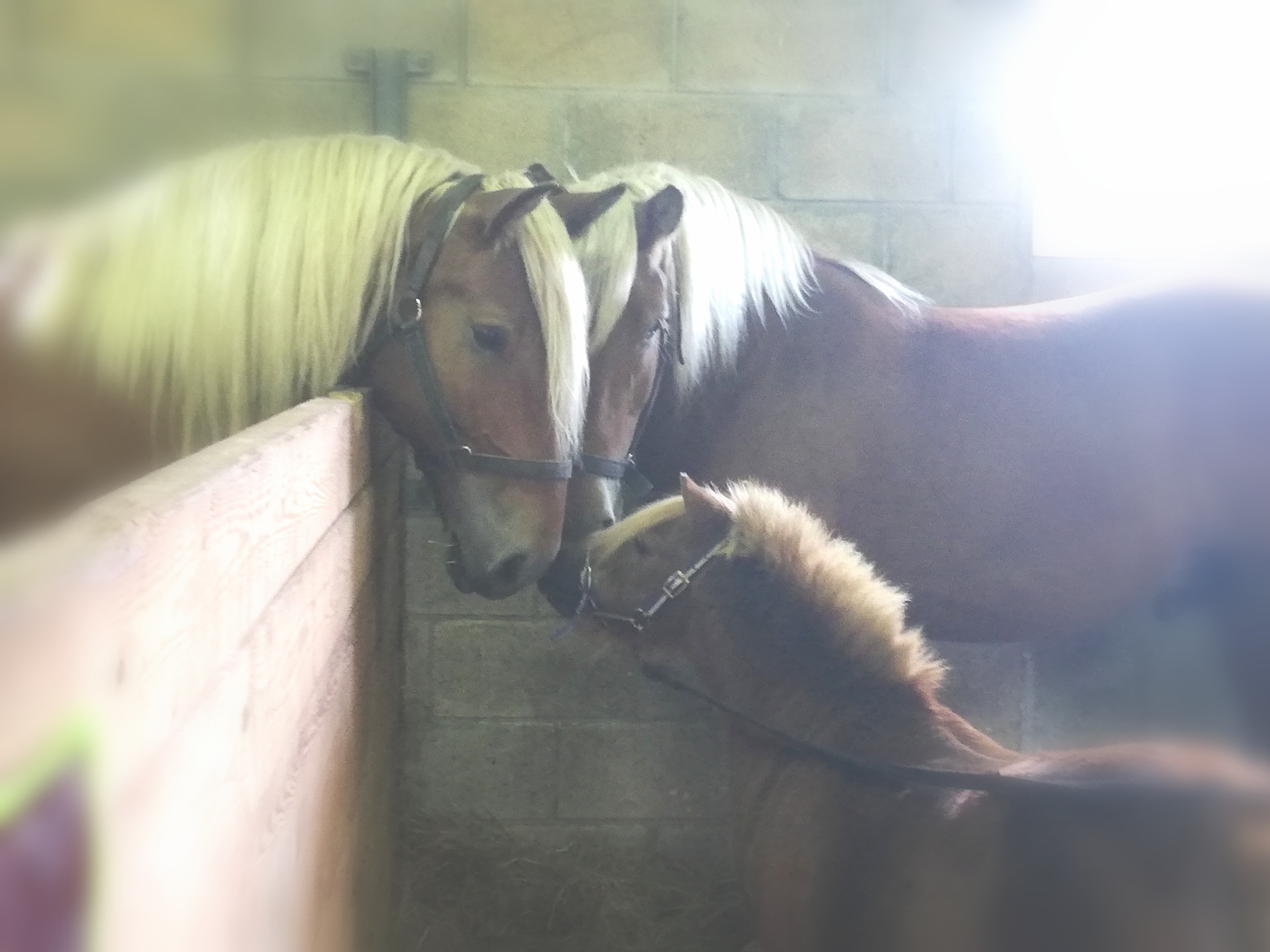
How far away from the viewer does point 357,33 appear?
1.87 metres

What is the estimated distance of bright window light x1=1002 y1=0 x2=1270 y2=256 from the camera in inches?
85.8

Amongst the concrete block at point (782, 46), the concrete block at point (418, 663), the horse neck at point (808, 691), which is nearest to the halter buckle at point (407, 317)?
the horse neck at point (808, 691)

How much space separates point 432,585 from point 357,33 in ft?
3.55

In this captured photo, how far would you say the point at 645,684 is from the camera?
2076mm

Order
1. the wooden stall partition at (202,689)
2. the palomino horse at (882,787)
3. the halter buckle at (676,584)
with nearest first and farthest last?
the wooden stall partition at (202,689) → the palomino horse at (882,787) → the halter buckle at (676,584)

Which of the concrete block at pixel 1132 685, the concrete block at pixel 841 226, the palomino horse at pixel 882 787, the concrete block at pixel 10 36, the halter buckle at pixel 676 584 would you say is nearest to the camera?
the palomino horse at pixel 882 787

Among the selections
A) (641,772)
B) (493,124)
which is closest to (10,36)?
(493,124)

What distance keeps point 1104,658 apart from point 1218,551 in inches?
16.8

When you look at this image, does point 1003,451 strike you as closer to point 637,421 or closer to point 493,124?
point 637,421

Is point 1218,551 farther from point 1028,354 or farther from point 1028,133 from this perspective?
point 1028,133

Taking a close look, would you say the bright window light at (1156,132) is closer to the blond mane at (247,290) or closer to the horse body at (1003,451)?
the horse body at (1003,451)

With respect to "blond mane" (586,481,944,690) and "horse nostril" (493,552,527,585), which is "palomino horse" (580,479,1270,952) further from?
"horse nostril" (493,552,527,585)

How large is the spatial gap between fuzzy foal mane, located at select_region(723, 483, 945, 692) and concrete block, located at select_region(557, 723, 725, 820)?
2.97ft

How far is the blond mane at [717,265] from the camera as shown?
1675 millimetres
